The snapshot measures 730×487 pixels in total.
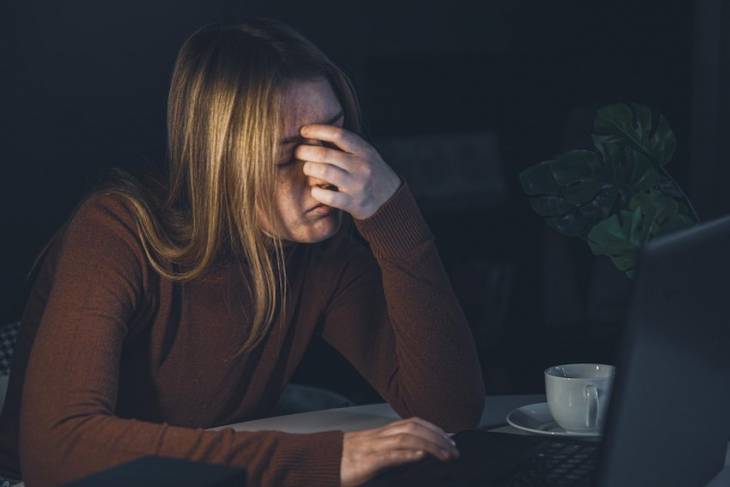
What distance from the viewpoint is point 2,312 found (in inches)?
110

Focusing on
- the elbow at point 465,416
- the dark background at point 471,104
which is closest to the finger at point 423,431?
the elbow at point 465,416

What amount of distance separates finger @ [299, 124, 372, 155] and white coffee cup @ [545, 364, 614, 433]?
426 mm

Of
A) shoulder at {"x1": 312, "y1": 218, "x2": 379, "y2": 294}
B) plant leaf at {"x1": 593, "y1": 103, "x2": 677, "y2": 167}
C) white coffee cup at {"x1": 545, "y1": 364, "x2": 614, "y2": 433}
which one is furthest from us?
shoulder at {"x1": 312, "y1": 218, "x2": 379, "y2": 294}

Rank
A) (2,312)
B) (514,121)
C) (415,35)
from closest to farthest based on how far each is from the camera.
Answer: (2,312) → (415,35) → (514,121)

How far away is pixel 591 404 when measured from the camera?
1370mm

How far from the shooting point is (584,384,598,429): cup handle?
137 centimetres

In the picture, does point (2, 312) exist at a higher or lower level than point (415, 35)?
lower

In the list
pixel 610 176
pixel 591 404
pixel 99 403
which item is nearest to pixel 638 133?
pixel 610 176

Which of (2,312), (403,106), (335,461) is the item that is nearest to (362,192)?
(335,461)

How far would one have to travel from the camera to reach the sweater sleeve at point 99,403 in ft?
3.92

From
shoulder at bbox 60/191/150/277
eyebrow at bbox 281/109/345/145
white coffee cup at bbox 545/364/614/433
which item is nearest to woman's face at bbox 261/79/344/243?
eyebrow at bbox 281/109/345/145

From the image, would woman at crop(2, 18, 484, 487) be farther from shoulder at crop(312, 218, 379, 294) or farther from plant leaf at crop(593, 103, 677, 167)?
plant leaf at crop(593, 103, 677, 167)

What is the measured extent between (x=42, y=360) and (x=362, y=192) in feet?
1.66

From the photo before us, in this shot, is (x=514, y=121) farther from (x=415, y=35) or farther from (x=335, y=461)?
(x=335, y=461)
